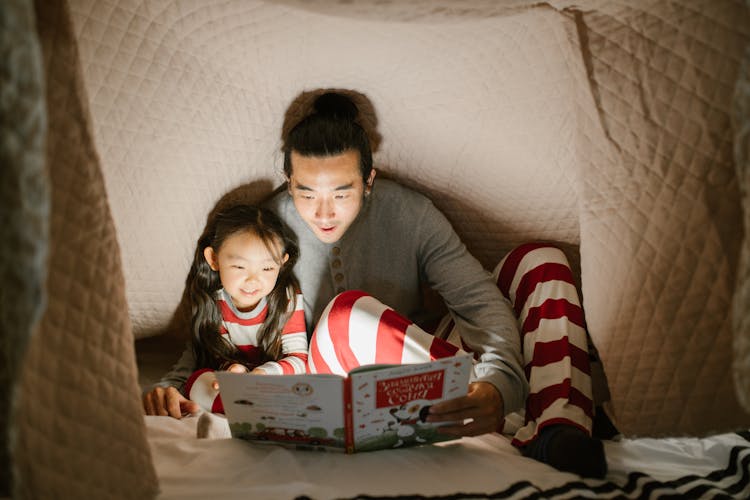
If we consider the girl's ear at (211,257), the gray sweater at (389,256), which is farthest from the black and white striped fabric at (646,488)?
the girl's ear at (211,257)

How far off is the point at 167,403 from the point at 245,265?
0.31 metres

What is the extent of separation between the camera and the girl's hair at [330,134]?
1.08 metres

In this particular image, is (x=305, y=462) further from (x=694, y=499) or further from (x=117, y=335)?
(x=694, y=499)

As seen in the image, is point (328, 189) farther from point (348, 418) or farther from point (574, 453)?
point (574, 453)

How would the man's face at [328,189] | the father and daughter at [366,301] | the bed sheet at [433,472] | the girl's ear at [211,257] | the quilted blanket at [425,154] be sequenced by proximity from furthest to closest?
1. the girl's ear at [211,257]
2. the man's face at [328,189]
3. the father and daughter at [366,301]
4. the bed sheet at [433,472]
5. the quilted blanket at [425,154]

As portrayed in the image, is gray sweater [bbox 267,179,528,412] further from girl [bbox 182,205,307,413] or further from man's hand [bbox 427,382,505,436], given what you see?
man's hand [bbox 427,382,505,436]

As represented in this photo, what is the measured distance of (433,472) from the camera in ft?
2.56

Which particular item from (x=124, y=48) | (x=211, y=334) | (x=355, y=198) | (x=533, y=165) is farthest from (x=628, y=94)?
(x=211, y=334)

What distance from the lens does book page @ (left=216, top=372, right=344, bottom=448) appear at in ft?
2.56

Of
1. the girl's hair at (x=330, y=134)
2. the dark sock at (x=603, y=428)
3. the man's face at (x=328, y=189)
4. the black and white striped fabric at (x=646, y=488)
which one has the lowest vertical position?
the dark sock at (x=603, y=428)

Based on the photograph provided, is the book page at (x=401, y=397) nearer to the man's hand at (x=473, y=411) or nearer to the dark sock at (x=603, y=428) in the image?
the man's hand at (x=473, y=411)

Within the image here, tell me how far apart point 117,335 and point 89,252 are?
0.35 ft

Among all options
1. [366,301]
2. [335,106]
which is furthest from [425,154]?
[366,301]

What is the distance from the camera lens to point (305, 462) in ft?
2.63
